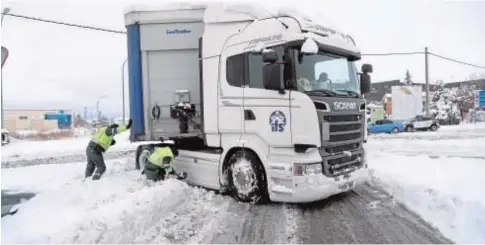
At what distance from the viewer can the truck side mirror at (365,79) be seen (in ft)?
25.9

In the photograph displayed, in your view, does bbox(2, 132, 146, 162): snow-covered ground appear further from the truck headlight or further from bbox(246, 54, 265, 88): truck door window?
the truck headlight

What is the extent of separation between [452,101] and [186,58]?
55.8 meters

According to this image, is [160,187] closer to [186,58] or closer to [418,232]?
[186,58]

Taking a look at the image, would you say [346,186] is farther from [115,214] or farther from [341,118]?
[115,214]

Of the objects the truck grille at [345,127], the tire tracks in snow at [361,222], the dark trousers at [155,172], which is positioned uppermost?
the truck grille at [345,127]

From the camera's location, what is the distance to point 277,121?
21.2 feet

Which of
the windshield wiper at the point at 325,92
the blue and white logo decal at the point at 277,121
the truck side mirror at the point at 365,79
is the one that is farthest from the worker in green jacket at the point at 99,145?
the truck side mirror at the point at 365,79

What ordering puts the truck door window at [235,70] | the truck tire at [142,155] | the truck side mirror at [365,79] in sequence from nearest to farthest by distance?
the truck door window at [235,70] → the truck side mirror at [365,79] → the truck tire at [142,155]

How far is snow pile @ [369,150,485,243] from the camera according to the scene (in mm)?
5273

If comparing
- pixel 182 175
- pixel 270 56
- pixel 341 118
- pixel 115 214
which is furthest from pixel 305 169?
pixel 182 175

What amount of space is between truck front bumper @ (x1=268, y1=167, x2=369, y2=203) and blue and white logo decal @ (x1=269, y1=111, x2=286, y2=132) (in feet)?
2.71

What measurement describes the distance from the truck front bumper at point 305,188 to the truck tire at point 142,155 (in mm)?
3974

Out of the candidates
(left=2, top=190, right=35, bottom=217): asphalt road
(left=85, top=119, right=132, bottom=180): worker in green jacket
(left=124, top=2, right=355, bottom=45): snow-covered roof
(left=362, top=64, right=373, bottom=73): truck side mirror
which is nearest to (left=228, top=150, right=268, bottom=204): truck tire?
(left=124, top=2, right=355, bottom=45): snow-covered roof

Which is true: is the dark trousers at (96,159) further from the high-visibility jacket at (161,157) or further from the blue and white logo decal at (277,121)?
the blue and white logo decal at (277,121)
